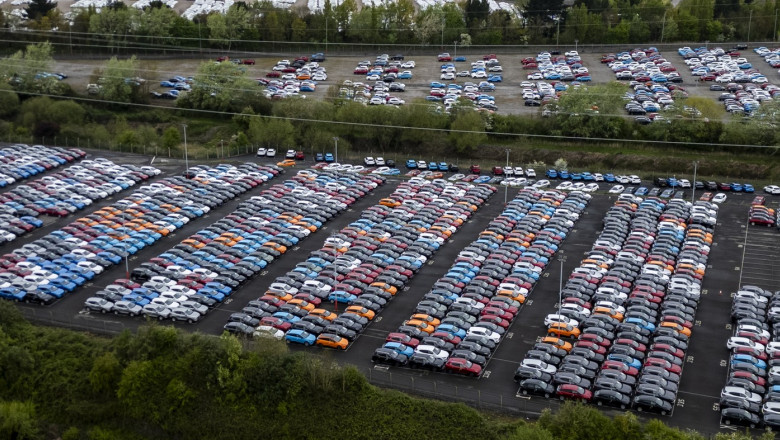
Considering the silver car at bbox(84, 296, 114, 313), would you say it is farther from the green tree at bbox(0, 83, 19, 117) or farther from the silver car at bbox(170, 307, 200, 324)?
the green tree at bbox(0, 83, 19, 117)

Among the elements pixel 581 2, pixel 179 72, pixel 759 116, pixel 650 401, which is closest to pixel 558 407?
pixel 650 401

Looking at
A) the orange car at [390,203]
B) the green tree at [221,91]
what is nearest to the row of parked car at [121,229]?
the orange car at [390,203]

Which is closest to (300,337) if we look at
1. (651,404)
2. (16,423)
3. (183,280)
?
(183,280)

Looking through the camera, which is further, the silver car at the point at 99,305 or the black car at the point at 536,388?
the silver car at the point at 99,305

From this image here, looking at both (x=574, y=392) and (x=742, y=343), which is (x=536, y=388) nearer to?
(x=574, y=392)

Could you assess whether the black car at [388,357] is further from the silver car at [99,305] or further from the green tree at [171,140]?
the green tree at [171,140]

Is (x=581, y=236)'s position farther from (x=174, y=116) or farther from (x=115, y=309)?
(x=174, y=116)

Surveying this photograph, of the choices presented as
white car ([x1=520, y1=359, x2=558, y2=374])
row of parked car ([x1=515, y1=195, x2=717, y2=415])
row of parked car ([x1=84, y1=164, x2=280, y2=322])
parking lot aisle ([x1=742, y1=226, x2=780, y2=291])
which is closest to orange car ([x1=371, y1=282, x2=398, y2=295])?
row of parked car ([x1=84, y1=164, x2=280, y2=322])
